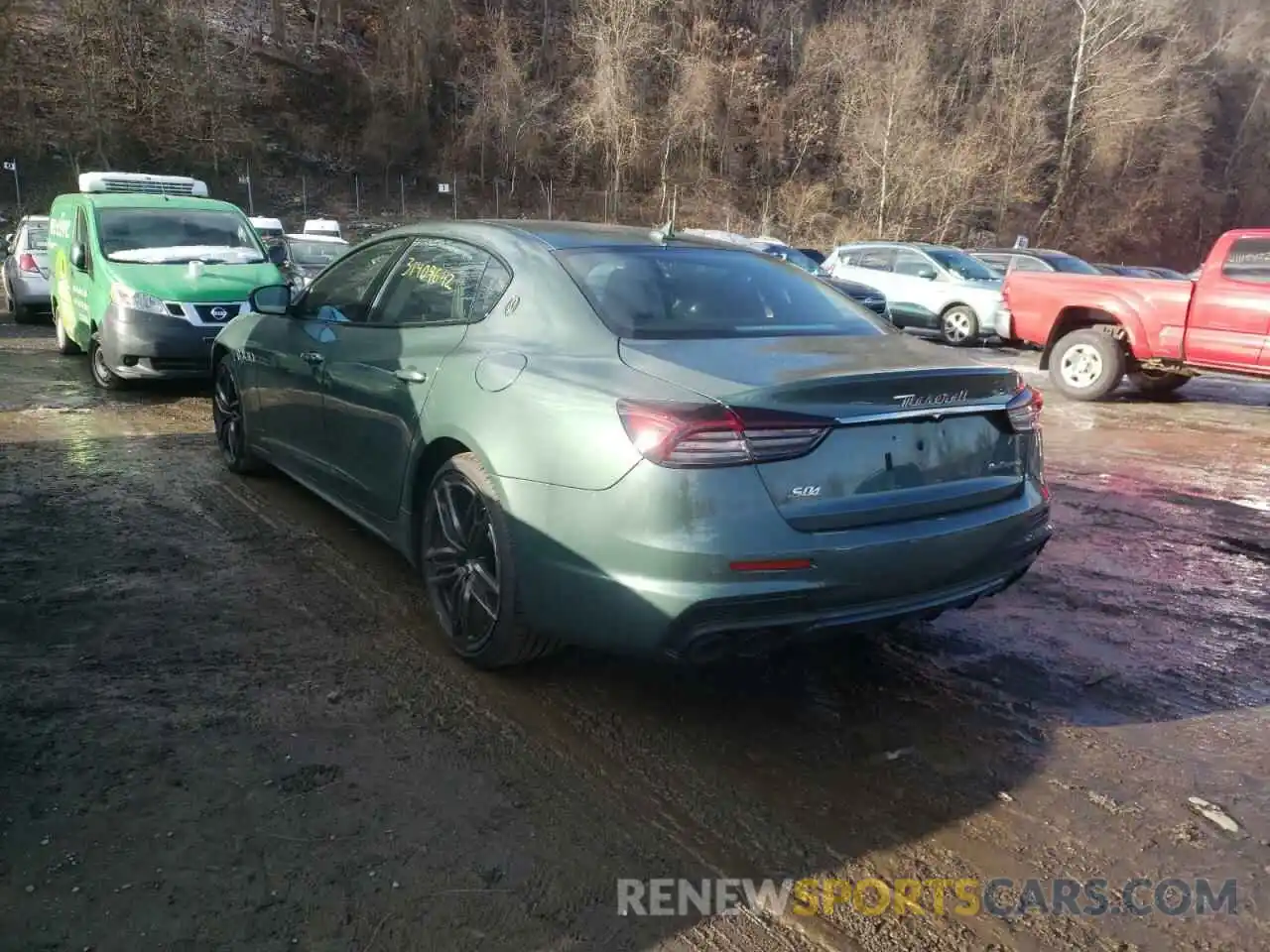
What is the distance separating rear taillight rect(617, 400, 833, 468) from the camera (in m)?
2.70

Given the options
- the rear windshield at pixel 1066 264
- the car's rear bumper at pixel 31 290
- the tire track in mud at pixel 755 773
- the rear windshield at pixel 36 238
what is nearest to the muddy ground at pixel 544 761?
the tire track in mud at pixel 755 773

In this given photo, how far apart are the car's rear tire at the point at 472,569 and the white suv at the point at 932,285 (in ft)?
43.3

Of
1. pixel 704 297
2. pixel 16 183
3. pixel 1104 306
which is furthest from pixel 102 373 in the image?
pixel 16 183

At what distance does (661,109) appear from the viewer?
46906mm

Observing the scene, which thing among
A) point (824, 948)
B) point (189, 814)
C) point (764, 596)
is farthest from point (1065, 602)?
point (189, 814)

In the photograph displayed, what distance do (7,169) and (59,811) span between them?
136 feet

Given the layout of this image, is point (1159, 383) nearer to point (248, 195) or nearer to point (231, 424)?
point (231, 424)

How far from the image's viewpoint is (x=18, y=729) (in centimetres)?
298

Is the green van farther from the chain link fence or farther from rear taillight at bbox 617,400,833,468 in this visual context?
the chain link fence

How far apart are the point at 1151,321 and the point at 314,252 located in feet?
45.2

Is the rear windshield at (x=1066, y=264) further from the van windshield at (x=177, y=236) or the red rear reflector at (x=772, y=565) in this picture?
the red rear reflector at (x=772, y=565)

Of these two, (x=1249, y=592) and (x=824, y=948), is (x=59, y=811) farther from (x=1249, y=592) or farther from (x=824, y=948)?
(x=1249, y=592)

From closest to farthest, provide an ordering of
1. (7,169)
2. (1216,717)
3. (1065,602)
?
Result: (1216,717) → (1065,602) → (7,169)

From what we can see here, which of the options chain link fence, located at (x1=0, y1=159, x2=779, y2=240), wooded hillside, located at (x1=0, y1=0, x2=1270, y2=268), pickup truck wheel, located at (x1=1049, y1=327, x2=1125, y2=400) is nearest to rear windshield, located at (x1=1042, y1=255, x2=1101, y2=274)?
pickup truck wheel, located at (x1=1049, y1=327, x2=1125, y2=400)
